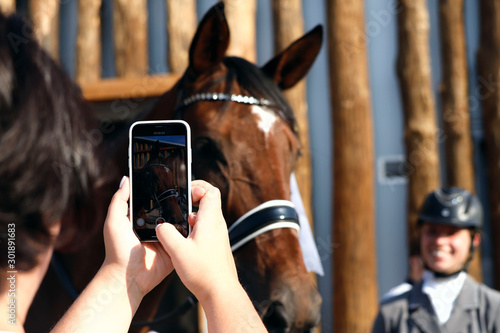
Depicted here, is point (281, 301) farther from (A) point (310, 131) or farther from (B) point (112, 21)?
(B) point (112, 21)

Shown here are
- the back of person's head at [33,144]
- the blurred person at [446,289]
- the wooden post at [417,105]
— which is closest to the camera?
the back of person's head at [33,144]

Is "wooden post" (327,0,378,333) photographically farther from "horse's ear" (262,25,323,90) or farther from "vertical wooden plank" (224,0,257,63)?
"horse's ear" (262,25,323,90)

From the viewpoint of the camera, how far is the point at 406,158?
3654 millimetres

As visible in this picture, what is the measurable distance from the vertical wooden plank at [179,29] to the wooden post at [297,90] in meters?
0.64

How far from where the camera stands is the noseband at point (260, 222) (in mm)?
Result: 1433

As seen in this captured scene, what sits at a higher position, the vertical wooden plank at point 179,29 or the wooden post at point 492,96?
the vertical wooden plank at point 179,29

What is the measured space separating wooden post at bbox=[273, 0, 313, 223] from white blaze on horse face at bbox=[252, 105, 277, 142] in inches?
78.9

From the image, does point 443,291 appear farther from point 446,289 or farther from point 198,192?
point 198,192

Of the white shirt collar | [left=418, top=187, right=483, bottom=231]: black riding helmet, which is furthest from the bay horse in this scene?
[left=418, top=187, right=483, bottom=231]: black riding helmet

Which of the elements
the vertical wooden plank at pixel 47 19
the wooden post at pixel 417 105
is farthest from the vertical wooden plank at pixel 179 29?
the wooden post at pixel 417 105

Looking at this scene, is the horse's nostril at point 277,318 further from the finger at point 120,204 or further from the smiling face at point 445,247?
the smiling face at point 445,247

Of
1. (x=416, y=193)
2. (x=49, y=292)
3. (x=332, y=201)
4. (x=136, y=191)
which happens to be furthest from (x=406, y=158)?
(x=136, y=191)

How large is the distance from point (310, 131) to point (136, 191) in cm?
298

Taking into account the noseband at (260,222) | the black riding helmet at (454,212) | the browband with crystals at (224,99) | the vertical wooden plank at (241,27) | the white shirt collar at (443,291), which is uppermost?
the vertical wooden plank at (241,27)
